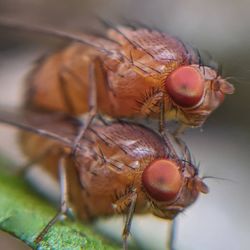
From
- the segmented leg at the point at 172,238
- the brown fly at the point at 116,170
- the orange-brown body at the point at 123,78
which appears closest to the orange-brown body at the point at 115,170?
the brown fly at the point at 116,170

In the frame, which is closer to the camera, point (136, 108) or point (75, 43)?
point (136, 108)

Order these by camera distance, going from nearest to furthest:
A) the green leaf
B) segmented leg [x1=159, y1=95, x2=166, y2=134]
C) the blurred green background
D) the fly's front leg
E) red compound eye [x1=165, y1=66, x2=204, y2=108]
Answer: the green leaf → red compound eye [x1=165, y1=66, x2=204, y2=108] → segmented leg [x1=159, y1=95, x2=166, y2=134] → the fly's front leg → the blurred green background

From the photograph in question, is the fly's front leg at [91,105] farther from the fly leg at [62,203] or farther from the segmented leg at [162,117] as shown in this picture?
the segmented leg at [162,117]

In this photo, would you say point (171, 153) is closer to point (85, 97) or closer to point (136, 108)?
point (136, 108)

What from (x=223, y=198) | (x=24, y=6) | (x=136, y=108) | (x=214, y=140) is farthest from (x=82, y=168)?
(x=24, y=6)

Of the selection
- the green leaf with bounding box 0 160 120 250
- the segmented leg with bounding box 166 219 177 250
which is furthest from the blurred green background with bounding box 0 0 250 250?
the green leaf with bounding box 0 160 120 250

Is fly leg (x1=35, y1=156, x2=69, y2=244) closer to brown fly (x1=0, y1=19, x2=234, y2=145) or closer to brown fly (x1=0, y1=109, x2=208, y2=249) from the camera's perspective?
brown fly (x1=0, y1=109, x2=208, y2=249)
